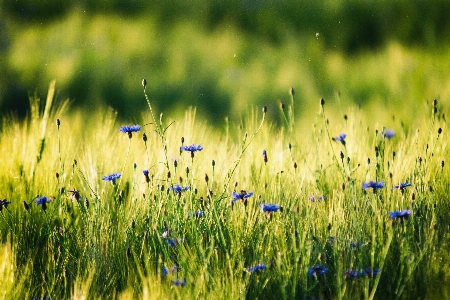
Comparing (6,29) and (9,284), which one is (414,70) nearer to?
(9,284)

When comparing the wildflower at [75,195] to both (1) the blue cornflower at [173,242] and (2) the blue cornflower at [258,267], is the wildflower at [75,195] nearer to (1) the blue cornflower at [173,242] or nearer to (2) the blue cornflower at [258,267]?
(1) the blue cornflower at [173,242]

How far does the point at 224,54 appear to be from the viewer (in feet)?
17.1

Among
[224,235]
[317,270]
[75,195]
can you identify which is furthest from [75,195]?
[317,270]

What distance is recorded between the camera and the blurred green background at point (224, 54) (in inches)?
167

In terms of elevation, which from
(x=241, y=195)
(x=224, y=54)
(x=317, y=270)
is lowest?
(x=317, y=270)

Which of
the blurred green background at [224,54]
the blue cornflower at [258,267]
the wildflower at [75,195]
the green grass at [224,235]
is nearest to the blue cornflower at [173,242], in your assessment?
the green grass at [224,235]

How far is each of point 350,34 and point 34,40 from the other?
3.35m

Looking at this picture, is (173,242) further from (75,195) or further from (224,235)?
(75,195)

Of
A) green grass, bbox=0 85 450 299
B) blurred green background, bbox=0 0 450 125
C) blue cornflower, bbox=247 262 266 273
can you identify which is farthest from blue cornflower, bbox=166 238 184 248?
blurred green background, bbox=0 0 450 125

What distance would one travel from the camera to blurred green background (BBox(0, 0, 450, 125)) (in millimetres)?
4242

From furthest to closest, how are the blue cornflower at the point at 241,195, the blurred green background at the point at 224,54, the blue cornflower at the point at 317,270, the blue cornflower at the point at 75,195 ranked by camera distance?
the blurred green background at the point at 224,54 < the blue cornflower at the point at 75,195 < the blue cornflower at the point at 241,195 < the blue cornflower at the point at 317,270

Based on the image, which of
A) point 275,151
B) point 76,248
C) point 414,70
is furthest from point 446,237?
point 414,70

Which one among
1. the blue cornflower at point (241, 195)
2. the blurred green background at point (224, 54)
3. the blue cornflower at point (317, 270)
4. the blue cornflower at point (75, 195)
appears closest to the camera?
the blue cornflower at point (317, 270)

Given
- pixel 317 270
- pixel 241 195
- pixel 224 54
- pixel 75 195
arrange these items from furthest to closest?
1. pixel 224 54
2. pixel 75 195
3. pixel 241 195
4. pixel 317 270
